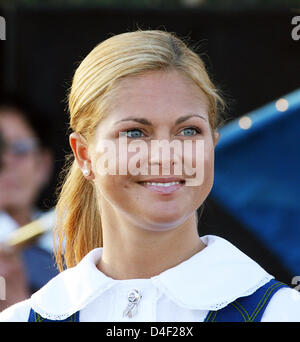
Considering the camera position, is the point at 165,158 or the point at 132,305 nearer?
the point at 165,158

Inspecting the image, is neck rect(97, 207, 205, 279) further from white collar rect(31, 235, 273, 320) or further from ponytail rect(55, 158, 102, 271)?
ponytail rect(55, 158, 102, 271)

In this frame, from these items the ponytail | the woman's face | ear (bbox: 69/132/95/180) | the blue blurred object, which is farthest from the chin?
the blue blurred object

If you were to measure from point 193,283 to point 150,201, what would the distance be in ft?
0.83

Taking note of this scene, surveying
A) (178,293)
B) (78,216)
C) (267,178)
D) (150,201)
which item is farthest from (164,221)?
(267,178)

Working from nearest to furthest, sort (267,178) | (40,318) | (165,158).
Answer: (165,158), (40,318), (267,178)

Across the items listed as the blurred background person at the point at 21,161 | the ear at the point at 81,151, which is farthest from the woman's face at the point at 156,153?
the blurred background person at the point at 21,161

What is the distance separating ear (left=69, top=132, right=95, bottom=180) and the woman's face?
129 millimetres

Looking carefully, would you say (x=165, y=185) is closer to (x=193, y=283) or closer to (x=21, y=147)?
(x=193, y=283)

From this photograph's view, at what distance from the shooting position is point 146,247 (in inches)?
85.3

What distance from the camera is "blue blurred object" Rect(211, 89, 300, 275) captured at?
12.5ft

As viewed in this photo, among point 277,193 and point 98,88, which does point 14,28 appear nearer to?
point 277,193
